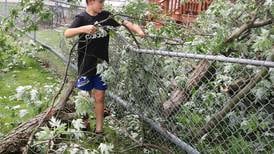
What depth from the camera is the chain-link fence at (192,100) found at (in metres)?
3.46

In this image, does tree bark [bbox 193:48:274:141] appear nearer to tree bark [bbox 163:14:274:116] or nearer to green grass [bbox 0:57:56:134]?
tree bark [bbox 163:14:274:116]

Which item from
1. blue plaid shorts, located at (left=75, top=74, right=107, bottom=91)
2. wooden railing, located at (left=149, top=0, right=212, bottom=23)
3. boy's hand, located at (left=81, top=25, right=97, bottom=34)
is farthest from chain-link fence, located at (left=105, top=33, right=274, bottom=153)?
wooden railing, located at (left=149, top=0, right=212, bottom=23)

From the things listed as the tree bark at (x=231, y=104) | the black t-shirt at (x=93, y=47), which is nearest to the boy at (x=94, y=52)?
the black t-shirt at (x=93, y=47)

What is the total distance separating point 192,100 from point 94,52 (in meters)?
1.28

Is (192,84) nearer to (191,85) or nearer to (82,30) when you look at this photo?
Result: (191,85)

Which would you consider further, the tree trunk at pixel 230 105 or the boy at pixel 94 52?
the boy at pixel 94 52

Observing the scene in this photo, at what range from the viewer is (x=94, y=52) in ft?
15.6

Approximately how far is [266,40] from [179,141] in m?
1.21

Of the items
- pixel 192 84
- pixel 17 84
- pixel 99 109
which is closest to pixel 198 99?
pixel 192 84

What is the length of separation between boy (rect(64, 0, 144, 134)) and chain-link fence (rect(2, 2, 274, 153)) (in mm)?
139

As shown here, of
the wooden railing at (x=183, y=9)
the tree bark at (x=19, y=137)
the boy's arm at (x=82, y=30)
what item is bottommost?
the tree bark at (x=19, y=137)

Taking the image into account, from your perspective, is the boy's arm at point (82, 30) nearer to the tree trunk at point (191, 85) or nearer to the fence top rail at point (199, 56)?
the fence top rail at point (199, 56)

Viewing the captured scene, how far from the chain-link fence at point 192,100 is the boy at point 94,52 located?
0.14 m

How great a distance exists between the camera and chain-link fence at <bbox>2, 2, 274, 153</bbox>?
3.46 metres
